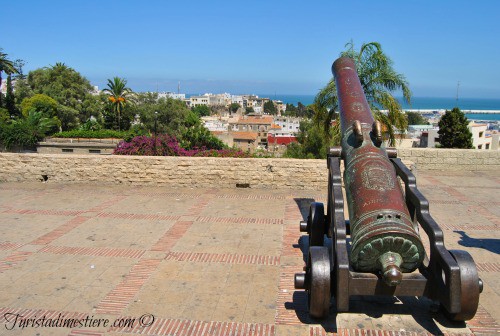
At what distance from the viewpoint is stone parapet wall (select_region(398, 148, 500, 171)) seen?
12602 mm

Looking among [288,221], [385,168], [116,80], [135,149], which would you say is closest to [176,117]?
[116,80]

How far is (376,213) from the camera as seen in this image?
3.83m

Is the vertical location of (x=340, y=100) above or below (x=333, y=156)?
above

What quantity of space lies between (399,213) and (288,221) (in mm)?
3755

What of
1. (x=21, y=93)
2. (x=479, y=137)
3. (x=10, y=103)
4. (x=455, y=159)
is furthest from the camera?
(x=21, y=93)

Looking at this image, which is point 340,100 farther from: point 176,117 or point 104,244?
point 176,117

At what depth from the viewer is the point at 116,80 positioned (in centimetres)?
5012

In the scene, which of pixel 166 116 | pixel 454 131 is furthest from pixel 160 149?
pixel 166 116

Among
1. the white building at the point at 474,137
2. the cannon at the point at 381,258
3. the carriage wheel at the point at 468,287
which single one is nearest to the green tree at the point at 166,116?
the white building at the point at 474,137

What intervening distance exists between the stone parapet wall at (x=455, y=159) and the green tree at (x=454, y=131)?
1054cm

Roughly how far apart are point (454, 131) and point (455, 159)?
1136 centimetres

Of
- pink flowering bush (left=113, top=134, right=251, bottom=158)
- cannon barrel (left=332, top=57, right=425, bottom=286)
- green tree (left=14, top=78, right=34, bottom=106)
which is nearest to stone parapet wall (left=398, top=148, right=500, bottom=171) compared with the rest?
pink flowering bush (left=113, top=134, right=251, bottom=158)

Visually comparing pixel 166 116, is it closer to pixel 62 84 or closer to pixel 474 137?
pixel 62 84

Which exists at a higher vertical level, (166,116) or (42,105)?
(42,105)
